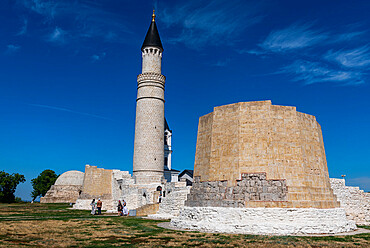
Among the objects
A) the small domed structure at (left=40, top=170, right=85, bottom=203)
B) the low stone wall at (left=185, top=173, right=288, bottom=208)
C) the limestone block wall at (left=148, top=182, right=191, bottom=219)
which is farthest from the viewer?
the small domed structure at (left=40, top=170, right=85, bottom=203)

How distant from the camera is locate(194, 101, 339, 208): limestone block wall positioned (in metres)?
12.6

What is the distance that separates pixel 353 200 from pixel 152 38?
27886mm

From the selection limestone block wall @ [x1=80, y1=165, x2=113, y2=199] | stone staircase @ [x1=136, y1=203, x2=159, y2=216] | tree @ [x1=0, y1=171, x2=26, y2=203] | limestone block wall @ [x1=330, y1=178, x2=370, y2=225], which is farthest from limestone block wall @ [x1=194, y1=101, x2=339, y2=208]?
tree @ [x1=0, y1=171, x2=26, y2=203]

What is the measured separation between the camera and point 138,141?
33781 mm

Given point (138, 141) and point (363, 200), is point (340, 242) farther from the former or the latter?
point (138, 141)

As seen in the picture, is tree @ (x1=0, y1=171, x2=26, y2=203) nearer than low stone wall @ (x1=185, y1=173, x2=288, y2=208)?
No

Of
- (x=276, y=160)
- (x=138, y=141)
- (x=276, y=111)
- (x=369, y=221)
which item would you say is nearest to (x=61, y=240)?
(x=276, y=160)

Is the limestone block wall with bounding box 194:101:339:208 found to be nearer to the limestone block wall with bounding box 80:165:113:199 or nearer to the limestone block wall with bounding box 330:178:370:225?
the limestone block wall with bounding box 330:178:370:225

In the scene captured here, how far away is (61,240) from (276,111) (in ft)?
33.1

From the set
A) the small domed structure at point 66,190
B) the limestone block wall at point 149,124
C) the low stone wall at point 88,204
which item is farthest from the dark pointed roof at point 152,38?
the small domed structure at point 66,190

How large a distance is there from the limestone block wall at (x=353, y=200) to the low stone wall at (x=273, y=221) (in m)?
5.32

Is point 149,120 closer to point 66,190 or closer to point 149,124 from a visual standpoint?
point 149,124

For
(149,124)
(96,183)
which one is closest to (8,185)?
(96,183)

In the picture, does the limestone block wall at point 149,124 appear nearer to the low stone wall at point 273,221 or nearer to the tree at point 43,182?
the low stone wall at point 273,221
